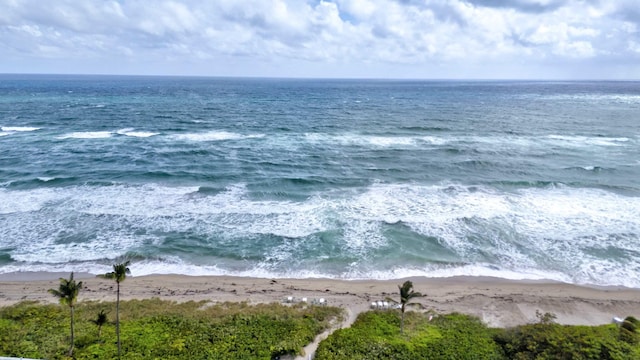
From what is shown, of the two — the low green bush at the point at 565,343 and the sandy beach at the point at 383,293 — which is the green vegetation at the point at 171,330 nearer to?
the sandy beach at the point at 383,293

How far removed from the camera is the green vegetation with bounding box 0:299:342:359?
2116 centimetres

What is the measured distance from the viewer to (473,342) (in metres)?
22.5

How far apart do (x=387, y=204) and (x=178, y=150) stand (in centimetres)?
4074

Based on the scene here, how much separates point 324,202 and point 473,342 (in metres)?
26.2

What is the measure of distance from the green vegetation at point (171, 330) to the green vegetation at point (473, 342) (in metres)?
2.68

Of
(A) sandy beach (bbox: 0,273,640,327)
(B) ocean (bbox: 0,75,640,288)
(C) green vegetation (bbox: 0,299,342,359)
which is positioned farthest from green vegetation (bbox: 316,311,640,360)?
(B) ocean (bbox: 0,75,640,288)

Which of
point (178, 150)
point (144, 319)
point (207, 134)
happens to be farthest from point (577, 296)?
point (207, 134)

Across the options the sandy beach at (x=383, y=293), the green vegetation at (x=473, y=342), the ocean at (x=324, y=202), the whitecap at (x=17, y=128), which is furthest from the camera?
the whitecap at (x=17, y=128)

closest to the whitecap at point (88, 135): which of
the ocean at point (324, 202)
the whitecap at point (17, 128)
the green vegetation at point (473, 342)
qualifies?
the ocean at point (324, 202)

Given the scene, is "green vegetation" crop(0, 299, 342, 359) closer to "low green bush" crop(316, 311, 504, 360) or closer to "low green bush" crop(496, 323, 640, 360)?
"low green bush" crop(316, 311, 504, 360)

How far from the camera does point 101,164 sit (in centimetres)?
5831

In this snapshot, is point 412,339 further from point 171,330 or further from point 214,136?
point 214,136

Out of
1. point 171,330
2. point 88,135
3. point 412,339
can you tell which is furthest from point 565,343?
point 88,135

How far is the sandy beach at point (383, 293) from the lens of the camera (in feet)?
89.9
